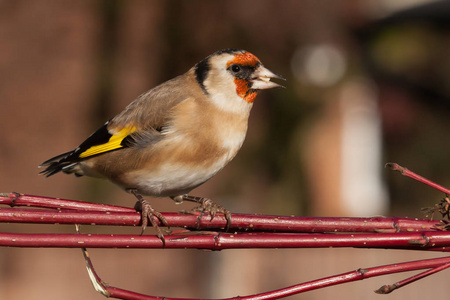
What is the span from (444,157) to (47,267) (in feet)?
21.2

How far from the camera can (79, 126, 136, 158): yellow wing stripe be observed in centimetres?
370

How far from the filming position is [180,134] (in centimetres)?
354

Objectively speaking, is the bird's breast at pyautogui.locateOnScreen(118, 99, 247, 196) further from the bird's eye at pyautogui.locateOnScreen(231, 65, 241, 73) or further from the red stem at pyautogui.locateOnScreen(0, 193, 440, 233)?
the red stem at pyautogui.locateOnScreen(0, 193, 440, 233)

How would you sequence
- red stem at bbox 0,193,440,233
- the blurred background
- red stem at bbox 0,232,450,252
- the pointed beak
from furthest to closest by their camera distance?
the blurred background → the pointed beak → red stem at bbox 0,193,440,233 → red stem at bbox 0,232,450,252

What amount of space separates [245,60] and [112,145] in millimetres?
850

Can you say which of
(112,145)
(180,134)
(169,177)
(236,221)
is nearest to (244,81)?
(180,134)

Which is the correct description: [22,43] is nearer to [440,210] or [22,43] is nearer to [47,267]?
[47,267]

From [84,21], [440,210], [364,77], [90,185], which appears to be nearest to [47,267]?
[90,185]

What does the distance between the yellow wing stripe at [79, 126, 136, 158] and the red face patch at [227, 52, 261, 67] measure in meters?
0.66

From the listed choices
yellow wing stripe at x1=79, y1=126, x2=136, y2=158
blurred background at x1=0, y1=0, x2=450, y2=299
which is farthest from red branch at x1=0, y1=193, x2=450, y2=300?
blurred background at x1=0, y1=0, x2=450, y2=299

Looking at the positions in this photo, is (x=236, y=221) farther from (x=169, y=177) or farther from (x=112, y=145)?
(x=112, y=145)

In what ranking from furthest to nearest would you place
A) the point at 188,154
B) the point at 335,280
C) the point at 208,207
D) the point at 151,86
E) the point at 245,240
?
the point at 151,86
the point at 188,154
the point at 208,207
the point at 245,240
the point at 335,280

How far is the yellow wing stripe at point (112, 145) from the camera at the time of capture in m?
3.70

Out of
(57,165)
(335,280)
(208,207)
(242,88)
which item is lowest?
(335,280)
